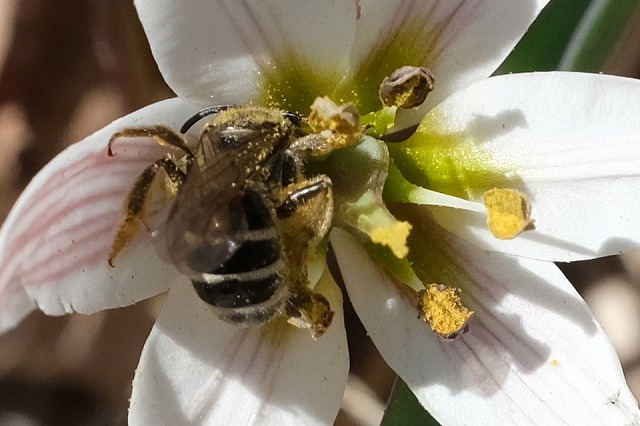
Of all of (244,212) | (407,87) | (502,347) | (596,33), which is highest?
(244,212)

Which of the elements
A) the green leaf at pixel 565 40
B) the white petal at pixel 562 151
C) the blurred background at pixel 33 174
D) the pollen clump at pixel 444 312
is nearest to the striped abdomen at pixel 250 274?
the pollen clump at pixel 444 312

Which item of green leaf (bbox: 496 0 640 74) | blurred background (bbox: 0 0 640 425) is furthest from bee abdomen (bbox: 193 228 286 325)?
blurred background (bbox: 0 0 640 425)

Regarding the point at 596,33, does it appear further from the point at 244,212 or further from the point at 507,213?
the point at 244,212

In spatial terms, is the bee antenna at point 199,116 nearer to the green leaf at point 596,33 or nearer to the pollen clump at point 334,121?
the pollen clump at point 334,121

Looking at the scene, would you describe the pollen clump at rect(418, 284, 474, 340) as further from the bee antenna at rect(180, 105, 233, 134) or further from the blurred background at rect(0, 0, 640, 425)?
the blurred background at rect(0, 0, 640, 425)

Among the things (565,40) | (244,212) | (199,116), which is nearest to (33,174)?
(199,116)

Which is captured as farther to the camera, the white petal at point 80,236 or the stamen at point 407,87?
the stamen at point 407,87
